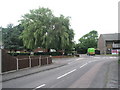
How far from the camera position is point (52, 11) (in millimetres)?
49844

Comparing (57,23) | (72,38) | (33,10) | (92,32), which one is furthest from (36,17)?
(92,32)

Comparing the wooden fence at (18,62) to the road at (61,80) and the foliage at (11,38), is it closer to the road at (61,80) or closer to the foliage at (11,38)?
the road at (61,80)

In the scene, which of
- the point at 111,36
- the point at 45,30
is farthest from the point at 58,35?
the point at 111,36

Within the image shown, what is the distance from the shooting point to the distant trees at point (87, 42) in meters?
98.2

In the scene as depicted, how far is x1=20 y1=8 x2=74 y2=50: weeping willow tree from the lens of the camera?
45.5 meters

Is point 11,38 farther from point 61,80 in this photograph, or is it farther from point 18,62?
point 61,80

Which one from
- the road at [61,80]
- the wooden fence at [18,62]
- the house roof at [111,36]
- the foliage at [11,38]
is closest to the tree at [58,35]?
the foliage at [11,38]

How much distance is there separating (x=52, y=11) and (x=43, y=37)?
9050 millimetres

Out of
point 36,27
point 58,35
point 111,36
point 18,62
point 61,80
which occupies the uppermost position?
point 111,36

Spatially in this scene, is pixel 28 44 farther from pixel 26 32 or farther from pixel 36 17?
pixel 36 17

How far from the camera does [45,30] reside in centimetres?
4697

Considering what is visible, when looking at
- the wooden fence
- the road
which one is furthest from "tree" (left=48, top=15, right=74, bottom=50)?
the road

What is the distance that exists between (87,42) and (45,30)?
55099 millimetres

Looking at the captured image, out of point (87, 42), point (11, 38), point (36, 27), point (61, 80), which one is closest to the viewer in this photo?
point (61, 80)
